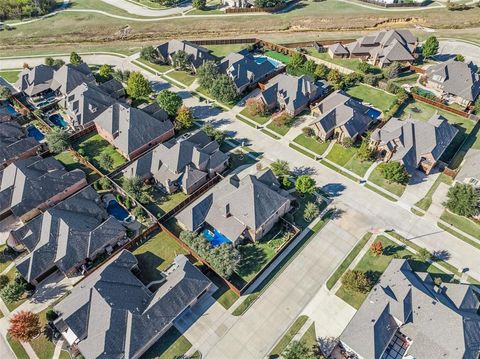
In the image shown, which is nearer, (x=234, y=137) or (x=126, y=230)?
(x=126, y=230)

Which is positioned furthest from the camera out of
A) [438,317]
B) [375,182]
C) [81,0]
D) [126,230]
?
[81,0]

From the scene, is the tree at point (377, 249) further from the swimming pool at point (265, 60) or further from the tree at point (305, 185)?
the swimming pool at point (265, 60)

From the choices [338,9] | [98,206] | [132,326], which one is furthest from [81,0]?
[132,326]

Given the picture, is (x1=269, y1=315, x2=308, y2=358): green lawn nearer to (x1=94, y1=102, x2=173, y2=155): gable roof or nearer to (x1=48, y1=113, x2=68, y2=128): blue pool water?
(x1=94, y1=102, x2=173, y2=155): gable roof

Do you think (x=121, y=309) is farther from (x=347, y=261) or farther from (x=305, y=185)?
(x=305, y=185)

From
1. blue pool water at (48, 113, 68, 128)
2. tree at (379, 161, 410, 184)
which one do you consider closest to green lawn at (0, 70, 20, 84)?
blue pool water at (48, 113, 68, 128)

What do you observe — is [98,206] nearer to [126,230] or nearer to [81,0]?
[126,230]

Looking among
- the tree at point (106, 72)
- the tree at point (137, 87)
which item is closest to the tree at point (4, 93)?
the tree at point (106, 72)

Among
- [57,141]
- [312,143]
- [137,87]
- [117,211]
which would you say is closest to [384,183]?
[312,143]
